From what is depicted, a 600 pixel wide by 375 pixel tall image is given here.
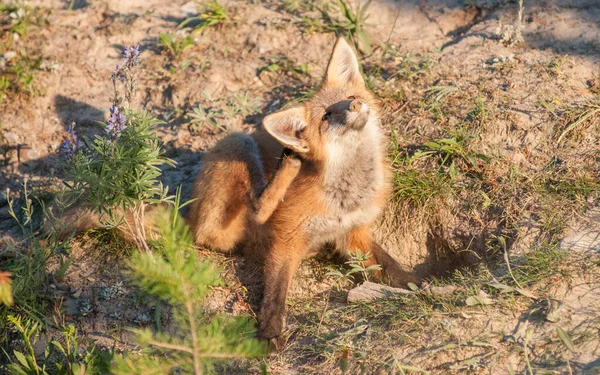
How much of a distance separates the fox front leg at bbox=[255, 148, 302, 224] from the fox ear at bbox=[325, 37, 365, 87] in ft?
2.31

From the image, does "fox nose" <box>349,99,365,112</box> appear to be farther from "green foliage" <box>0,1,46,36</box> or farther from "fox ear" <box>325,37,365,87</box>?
"green foliage" <box>0,1,46,36</box>

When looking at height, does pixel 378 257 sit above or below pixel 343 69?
below

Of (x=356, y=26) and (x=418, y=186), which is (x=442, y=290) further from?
(x=356, y=26)

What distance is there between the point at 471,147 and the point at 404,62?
1.21m

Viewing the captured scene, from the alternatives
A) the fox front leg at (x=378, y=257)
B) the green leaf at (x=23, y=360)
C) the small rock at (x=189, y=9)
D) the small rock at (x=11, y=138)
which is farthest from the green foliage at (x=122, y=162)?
the small rock at (x=189, y=9)

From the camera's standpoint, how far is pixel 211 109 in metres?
6.10

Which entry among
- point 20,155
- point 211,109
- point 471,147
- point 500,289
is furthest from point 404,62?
point 20,155

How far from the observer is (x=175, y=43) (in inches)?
254

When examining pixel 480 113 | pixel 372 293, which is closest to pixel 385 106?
pixel 480 113

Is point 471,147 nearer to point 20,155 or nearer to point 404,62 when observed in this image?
point 404,62

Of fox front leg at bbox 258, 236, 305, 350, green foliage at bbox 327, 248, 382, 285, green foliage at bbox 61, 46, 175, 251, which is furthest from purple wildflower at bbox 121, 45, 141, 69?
green foliage at bbox 327, 248, 382, 285

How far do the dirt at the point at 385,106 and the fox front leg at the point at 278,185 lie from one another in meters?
0.59

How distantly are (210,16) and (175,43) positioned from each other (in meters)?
0.48

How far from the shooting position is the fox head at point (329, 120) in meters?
4.16
